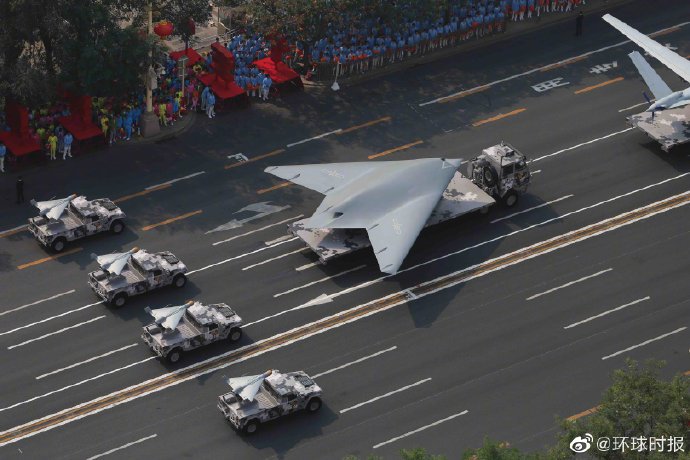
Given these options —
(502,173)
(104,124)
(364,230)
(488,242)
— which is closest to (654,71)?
(502,173)

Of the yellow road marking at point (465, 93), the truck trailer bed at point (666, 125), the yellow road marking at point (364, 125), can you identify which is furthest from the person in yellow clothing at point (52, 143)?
the truck trailer bed at point (666, 125)

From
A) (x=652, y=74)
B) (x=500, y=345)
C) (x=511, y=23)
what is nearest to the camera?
(x=500, y=345)

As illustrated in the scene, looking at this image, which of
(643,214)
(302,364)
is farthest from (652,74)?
(302,364)

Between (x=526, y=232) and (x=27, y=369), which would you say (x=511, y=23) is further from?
(x=27, y=369)

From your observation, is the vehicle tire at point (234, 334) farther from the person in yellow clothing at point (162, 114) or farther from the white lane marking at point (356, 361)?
the person in yellow clothing at point (162, 114)

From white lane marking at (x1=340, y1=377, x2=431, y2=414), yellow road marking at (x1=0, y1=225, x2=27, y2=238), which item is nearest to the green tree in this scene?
white lane marking at (x1=340, y1=377, x2=431, y2=414)
